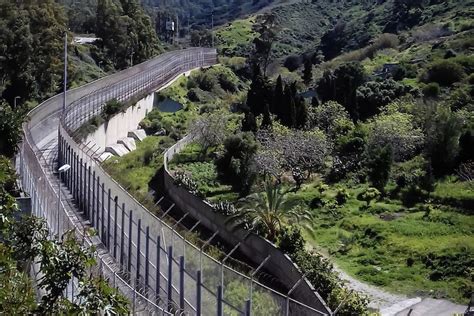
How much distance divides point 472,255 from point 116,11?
53740mm

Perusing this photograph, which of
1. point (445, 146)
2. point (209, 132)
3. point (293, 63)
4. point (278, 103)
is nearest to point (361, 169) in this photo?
point (445, 146)

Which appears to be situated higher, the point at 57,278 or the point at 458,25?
the point at 57,278

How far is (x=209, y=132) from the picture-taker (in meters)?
Answer: 45.4

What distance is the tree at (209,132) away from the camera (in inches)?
1786

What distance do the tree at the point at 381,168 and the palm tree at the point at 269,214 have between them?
26.2 feet

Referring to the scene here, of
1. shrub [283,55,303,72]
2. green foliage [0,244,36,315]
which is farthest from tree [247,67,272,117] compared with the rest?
green foliage [0,244,36,315]

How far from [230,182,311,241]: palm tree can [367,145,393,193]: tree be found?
800 centimetres

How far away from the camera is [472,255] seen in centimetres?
2648

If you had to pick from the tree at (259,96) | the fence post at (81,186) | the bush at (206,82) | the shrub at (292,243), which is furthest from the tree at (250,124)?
the bush at (206,82)

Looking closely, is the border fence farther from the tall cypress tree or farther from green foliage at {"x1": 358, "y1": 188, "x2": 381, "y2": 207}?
the tall cypress tree

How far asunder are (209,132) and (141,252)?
25922mm

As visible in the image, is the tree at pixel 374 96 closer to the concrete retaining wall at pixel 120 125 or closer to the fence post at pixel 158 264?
the concrete retaining wall at pixel 120 125

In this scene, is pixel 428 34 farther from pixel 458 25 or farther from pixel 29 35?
pixel 29 35

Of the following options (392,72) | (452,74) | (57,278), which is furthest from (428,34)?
(57,278)
